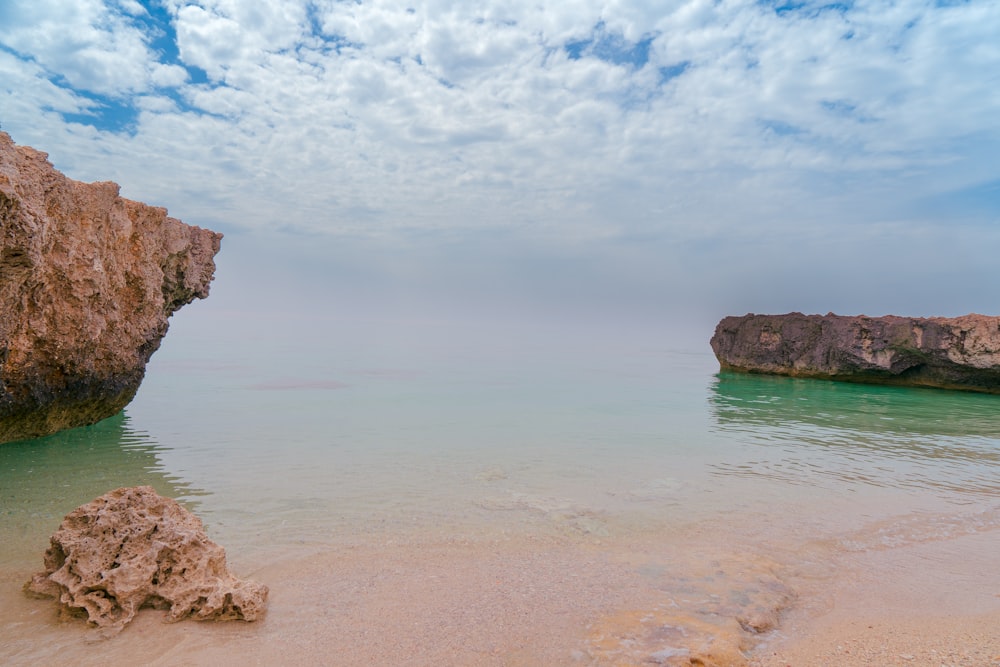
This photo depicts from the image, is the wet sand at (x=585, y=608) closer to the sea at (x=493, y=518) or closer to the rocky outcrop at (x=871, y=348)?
the sea at (x=493, y=518)

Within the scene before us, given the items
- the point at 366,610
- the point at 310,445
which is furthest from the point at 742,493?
the point at 310,445

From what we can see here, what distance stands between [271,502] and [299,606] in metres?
3.16

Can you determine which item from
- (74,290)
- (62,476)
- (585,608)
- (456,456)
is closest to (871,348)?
(456,456)

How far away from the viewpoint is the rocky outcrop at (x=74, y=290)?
7.20 meters

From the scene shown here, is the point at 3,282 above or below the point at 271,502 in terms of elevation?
above

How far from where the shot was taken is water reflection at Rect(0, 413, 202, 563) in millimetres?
6137

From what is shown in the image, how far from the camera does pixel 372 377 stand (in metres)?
26.4

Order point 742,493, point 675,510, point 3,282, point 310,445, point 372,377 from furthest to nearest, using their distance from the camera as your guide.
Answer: point 372,377
point 310,445
point 742,493
point 675,510
point 3,282

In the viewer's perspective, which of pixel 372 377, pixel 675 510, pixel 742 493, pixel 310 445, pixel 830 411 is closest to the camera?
pixel 675 510

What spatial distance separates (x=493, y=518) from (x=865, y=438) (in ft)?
37.5

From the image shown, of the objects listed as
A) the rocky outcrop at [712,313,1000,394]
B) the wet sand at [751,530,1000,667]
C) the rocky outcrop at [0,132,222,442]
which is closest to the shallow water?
the wet sand at [751,530,1000,667]

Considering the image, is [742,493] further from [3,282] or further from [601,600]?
[3,282]

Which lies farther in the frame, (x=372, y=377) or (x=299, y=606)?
(x=372, y=377)

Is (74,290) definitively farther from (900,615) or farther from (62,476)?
(900,615)
